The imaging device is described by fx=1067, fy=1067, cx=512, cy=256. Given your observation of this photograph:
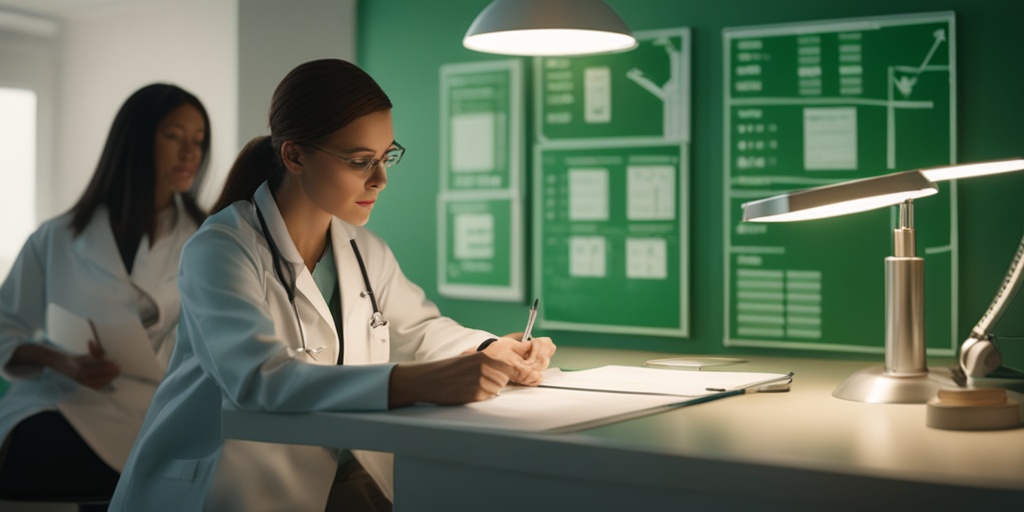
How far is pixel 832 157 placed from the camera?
251cm

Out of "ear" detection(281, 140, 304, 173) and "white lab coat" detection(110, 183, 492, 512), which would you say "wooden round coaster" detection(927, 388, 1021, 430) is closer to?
"white lab coat" detection(110, 183, 492, 512)

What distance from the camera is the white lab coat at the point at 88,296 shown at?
106 inches

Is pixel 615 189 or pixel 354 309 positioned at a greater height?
pixel 615 189

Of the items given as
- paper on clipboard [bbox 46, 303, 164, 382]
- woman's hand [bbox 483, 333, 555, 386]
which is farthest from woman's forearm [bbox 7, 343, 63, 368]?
woman's hand [bbox 483, 333, 555, 386]

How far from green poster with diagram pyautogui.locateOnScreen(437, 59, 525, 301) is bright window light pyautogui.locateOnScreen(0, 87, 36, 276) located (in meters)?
1.46

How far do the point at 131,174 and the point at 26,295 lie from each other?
16.4 inches

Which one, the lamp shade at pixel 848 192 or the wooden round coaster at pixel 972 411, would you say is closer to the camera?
the wooden round coaster at pixel 972 411

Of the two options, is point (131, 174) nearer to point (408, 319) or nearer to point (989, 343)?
point (408, 319)

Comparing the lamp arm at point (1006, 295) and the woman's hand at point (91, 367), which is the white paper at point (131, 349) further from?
the lamp arm at point (1006, 295)

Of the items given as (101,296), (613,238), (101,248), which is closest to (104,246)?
(101,248)

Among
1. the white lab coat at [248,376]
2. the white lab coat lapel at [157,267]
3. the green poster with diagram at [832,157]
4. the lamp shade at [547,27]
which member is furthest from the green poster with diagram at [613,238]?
the white lab coat lapel at [157,267]

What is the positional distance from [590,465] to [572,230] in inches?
64.7

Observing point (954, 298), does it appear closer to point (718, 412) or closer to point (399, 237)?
point (718, 412)

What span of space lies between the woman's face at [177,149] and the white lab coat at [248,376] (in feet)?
3.69
